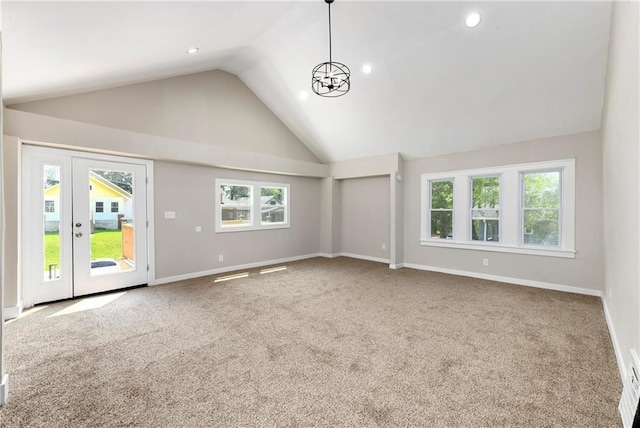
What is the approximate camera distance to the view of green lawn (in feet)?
13.4

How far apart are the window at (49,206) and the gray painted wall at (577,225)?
630 cm

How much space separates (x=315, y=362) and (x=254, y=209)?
4512 mm

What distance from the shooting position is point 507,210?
5273 millimetres

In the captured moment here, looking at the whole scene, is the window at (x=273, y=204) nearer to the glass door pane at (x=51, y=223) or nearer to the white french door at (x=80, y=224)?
the white french door at (x=80, y=224)

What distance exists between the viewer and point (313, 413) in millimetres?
1920

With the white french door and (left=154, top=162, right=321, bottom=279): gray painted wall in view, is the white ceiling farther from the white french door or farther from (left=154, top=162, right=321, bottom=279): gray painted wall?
(left=154, top=162, right=321, bottom=279): gray painted wall

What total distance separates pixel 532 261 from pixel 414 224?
221cm

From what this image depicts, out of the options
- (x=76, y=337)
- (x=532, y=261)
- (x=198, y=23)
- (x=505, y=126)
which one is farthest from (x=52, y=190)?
(x=532, y=261)

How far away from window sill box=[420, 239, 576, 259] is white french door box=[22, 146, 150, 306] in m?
5.51

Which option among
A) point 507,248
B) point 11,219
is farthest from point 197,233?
point 507,248

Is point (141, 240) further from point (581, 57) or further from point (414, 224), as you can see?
point (581, 57)

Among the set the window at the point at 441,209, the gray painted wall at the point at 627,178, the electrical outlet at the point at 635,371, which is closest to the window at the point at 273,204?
the window at the point at 441,209

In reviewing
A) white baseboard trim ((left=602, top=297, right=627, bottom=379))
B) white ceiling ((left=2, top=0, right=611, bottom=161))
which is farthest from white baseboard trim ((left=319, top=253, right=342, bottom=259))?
white baseboard trim ((left=602, top=297, right=627, bottom=379))

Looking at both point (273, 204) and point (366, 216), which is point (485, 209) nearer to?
point (366, 216)
